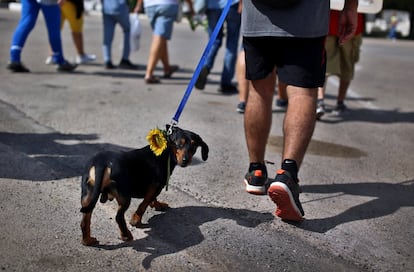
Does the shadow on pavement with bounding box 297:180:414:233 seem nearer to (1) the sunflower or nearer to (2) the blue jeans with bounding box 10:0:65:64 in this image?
(1) the sunflower

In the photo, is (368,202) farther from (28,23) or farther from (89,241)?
(28,23)

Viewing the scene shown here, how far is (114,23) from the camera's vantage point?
28.0 ft

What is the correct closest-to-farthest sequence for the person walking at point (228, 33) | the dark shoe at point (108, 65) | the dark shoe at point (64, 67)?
the person walking at point (228, 33) → the dark shoe at point (64, 67) → the dark shoe at point (108, 65)

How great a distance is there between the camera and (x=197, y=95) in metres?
7.05

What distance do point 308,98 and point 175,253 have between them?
125 centimetres

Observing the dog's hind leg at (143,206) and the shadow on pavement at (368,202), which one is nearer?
the dog's hind leg at (143,206)

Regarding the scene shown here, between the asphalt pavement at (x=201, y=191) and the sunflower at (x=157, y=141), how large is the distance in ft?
1.52

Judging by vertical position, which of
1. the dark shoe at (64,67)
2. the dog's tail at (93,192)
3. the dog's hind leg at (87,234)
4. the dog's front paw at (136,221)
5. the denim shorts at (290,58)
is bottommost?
the dark shoe at (64,67)

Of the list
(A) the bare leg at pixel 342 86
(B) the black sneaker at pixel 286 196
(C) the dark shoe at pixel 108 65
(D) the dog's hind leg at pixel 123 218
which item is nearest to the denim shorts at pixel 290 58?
(B) the black sneaker at pixel 286 196

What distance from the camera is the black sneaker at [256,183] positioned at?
12.2 ft

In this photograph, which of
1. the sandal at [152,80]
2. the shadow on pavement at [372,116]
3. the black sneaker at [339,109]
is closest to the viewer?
the shadow on pavement at [372,116]

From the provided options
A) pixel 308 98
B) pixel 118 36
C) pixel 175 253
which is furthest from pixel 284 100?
→ pixel 118 36

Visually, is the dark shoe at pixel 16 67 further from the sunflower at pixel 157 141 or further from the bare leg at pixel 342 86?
the sunflower at pixel 157 141

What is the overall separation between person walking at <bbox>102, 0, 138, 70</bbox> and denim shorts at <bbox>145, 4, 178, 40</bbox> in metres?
0.98
